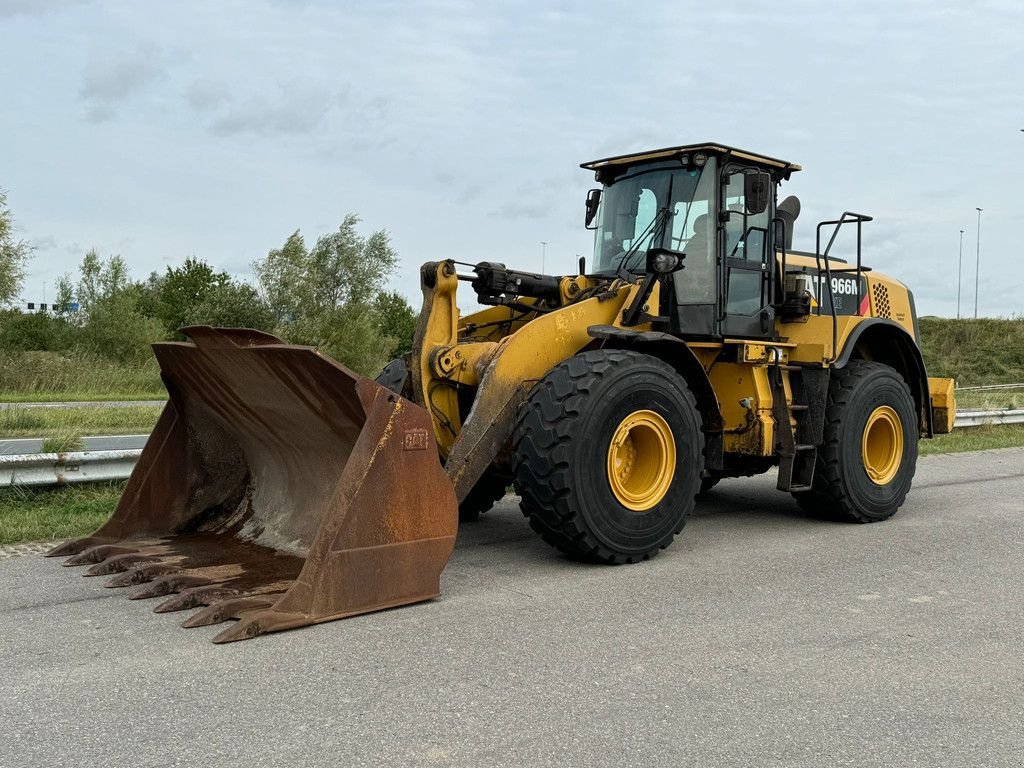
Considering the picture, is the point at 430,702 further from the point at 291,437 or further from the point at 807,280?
the point at 807,280

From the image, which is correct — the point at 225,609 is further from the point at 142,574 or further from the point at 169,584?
the point at 142,574

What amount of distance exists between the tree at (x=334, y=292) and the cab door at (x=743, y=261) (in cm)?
2960

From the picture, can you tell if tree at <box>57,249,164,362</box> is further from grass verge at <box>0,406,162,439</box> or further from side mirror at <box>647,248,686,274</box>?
side mirror at <box>647,248,686,274</box>

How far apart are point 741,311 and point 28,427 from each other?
33.4 feet

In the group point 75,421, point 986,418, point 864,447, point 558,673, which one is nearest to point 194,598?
point 558,673

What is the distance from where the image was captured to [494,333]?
7.49m

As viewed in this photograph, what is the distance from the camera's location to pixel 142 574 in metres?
5.48

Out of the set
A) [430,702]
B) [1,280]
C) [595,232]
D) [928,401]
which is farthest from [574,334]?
[1,280]

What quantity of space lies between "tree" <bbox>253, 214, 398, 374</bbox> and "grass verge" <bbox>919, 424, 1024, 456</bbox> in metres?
24.2

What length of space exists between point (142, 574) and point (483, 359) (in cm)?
233

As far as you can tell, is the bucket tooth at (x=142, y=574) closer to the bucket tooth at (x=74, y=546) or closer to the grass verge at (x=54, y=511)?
the bucket tooth at (x=74, y=546)

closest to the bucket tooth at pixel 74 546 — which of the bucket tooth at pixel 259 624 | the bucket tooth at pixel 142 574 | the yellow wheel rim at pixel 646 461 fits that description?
the bucket tooth at pixel 142 574

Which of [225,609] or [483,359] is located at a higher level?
[483,359]

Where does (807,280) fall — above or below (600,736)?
above
